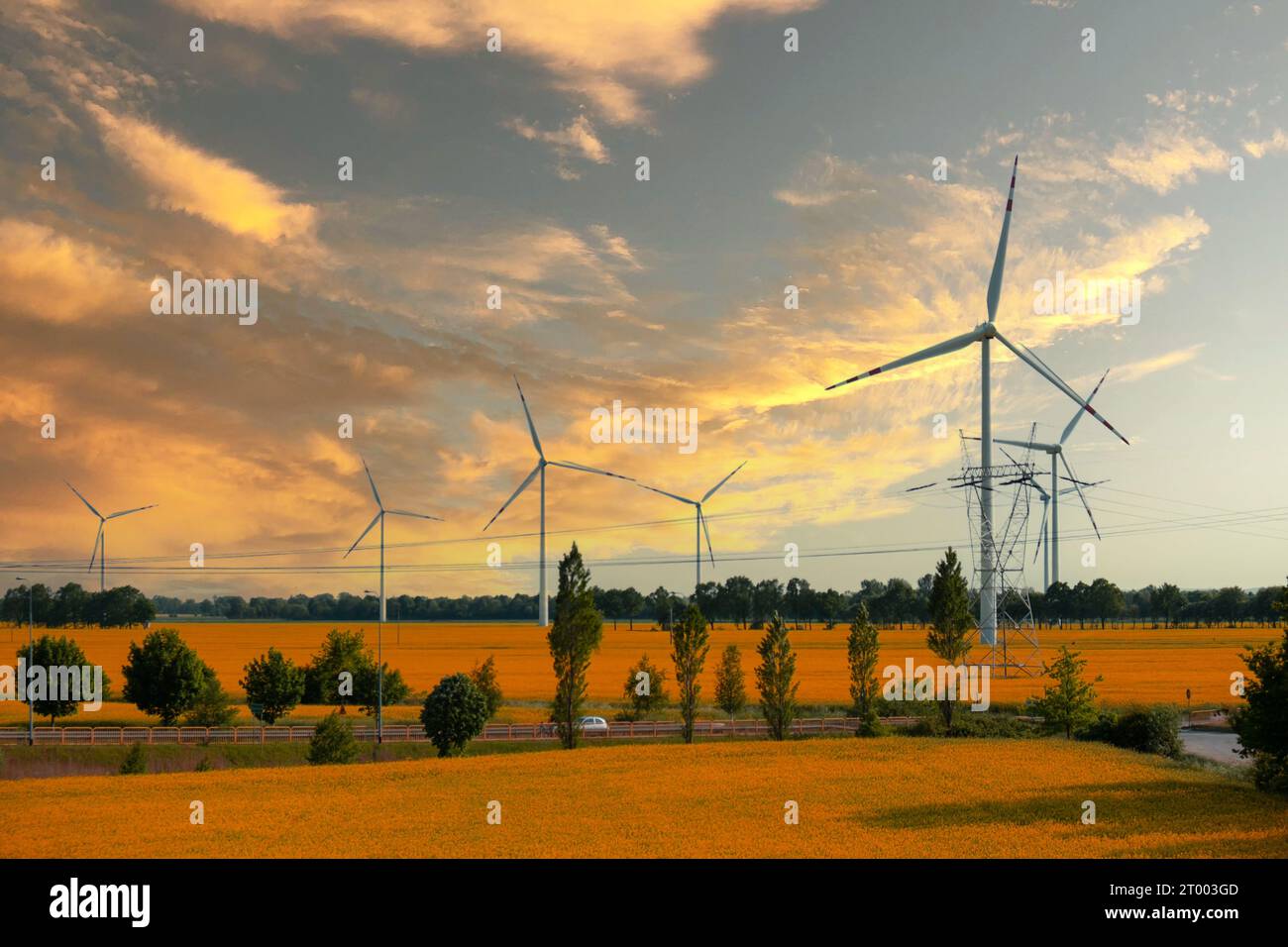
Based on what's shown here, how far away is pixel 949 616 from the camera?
8075 centimetres

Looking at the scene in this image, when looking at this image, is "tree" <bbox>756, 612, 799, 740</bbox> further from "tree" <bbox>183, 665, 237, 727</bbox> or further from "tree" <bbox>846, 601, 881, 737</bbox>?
"tree" <bbox>183, 665, 237, 727</bbox>

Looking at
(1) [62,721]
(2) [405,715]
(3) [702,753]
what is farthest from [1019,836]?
(1) [62,721]

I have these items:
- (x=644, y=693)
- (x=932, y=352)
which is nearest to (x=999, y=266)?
(x=932, y=352)

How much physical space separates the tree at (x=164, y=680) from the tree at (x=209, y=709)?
0.54 m

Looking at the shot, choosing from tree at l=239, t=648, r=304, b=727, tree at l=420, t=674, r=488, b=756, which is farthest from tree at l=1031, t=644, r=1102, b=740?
tree at l=239, t=648, r=304, b=727

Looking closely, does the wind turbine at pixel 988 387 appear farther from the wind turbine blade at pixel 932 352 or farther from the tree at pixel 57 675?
the tree at pixel 57 675

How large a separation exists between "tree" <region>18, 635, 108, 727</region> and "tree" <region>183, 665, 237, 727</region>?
9.63 m

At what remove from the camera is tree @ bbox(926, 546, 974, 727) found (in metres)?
80.2
